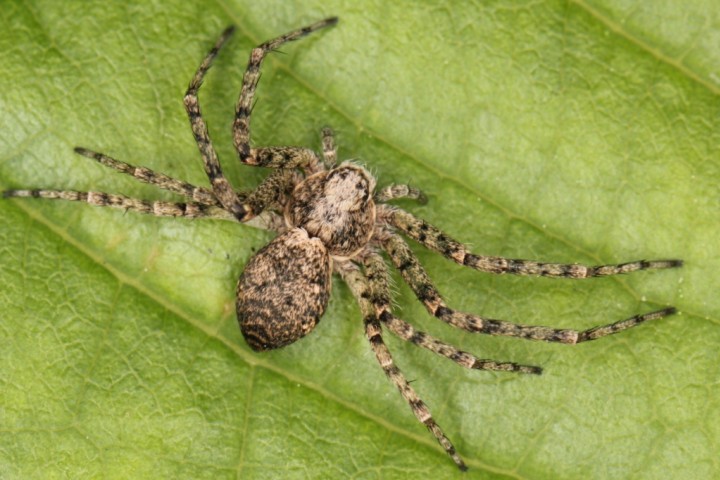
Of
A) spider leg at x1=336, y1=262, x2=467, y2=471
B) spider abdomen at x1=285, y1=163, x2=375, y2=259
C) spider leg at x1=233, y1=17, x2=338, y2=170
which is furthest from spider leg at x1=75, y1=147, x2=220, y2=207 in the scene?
spider leg at x1=336, y1=262, x2=467, y2=471

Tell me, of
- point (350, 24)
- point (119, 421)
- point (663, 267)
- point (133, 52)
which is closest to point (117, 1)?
point (133, 52)

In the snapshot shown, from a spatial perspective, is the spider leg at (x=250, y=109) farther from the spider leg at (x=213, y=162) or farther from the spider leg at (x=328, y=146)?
the spider leg at (x=328, y=146)

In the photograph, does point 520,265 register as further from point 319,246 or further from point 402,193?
point 319,246

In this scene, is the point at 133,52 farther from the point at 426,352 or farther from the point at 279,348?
the point at 426,352

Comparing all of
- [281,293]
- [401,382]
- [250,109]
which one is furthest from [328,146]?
[401,382]

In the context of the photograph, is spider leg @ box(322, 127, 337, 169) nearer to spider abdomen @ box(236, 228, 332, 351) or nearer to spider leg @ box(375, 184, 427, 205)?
spider leg @ box(375, 184, 427, 205)

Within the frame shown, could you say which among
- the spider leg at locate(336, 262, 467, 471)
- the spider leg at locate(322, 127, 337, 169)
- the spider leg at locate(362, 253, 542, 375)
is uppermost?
the spider leg at locate(322, 127, 337, 169)

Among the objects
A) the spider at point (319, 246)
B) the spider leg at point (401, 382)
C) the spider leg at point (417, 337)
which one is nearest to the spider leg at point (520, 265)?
the spider at point (319, 246)
